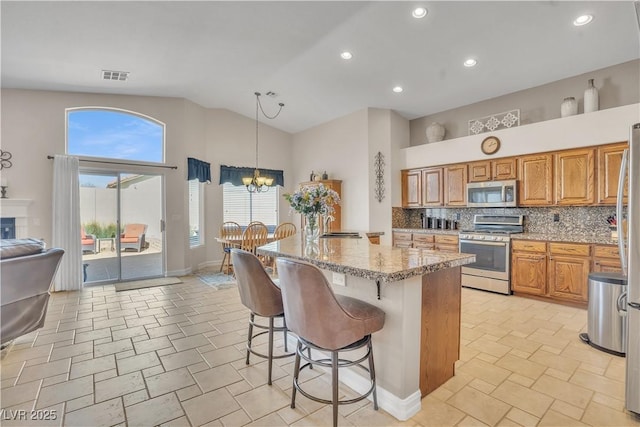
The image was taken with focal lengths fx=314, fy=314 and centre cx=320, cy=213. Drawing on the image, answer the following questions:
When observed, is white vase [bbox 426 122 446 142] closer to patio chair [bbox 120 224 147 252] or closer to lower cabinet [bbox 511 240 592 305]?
lower cabinet [bbox 511 240 592 305]

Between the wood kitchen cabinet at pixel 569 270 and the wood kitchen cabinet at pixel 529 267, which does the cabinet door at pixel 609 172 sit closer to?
the wood kitchen cabinet at pixel 569 270

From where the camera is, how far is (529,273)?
171 inches

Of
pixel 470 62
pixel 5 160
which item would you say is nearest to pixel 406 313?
pixel 470 62

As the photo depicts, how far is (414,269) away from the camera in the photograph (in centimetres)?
173

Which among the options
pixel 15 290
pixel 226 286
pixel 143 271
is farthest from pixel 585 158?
pixel 143 271

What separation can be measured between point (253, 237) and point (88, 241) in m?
2.79

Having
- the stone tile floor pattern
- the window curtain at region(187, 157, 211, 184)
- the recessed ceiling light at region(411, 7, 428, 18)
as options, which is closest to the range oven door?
the stone tile floor pattern

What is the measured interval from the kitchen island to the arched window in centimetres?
485

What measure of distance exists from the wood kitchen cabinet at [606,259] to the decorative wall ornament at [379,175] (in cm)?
324

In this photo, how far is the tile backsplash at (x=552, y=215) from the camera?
427 cm

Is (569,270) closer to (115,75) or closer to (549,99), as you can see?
(549,99)

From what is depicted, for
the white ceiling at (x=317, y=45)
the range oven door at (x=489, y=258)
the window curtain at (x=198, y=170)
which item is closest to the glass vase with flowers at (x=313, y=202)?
the white ceiling at (x=317, y=45)

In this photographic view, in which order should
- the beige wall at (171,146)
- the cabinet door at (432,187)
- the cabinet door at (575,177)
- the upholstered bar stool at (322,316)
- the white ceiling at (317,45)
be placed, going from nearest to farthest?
the upholstered bar stool at (322,316) < the white ceiling at (317,45) < the cabinet door at (575,177) < the beige wall at (171,146) < the cabinet door at (432,187)

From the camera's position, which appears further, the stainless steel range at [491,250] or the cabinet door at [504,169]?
the cabinet door at [504,169]
